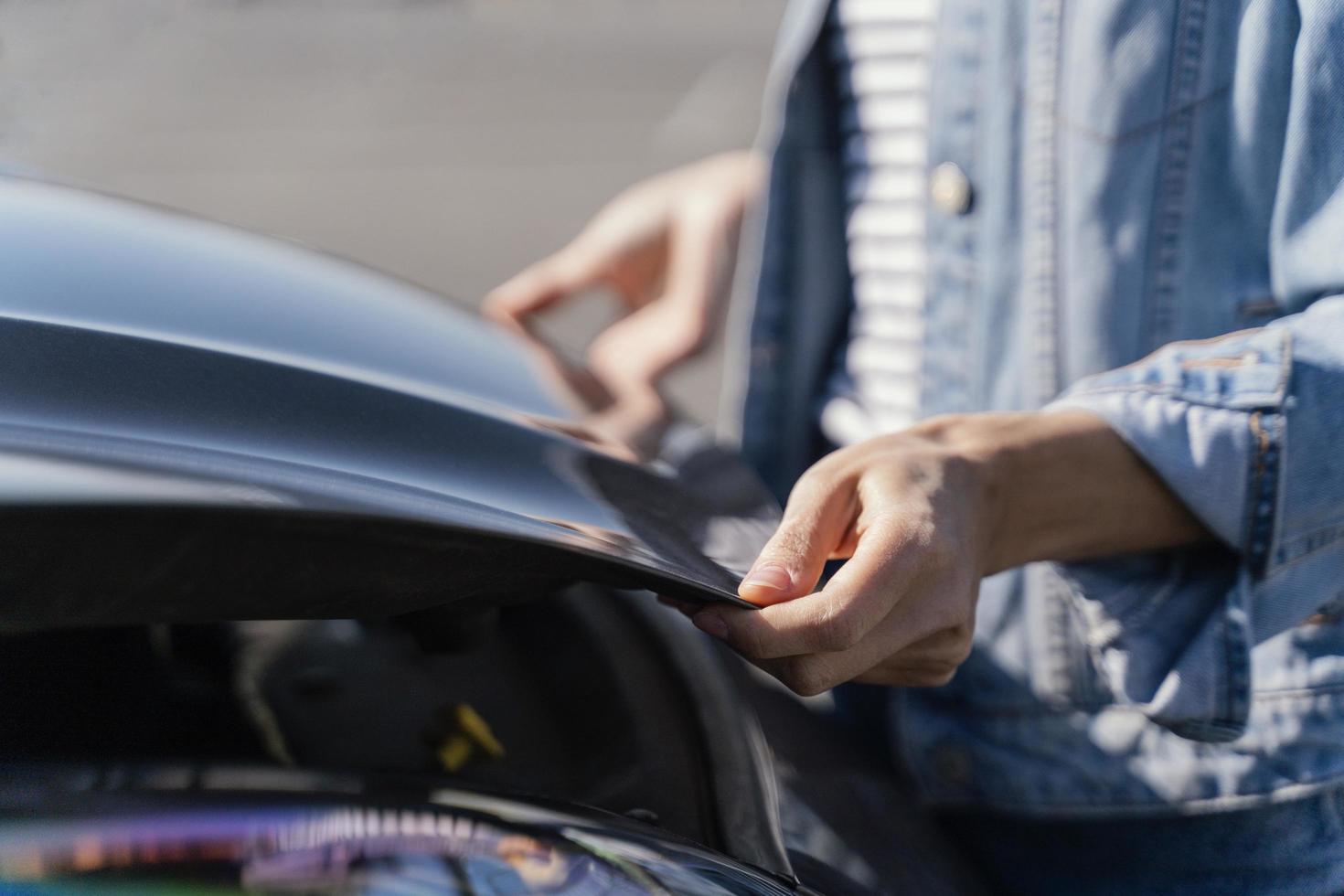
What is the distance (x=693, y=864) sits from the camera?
0.80 metres

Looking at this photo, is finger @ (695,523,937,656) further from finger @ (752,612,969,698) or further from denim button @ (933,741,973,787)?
denim button @ (933,741,973,787)

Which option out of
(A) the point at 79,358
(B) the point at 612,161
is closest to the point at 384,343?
(A) the point at 79,358

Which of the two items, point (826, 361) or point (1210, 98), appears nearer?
point (1210, 98)

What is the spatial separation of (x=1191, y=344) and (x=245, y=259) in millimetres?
918

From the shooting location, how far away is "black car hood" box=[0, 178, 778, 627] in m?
0.69

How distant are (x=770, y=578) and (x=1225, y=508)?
0.47 m

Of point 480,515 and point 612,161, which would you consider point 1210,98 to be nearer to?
point 480,515

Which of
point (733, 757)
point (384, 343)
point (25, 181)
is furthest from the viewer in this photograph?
point (25, 181)

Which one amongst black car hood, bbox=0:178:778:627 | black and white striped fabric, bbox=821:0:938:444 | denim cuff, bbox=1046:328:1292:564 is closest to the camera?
black car hood, bbox=0:178:778:627

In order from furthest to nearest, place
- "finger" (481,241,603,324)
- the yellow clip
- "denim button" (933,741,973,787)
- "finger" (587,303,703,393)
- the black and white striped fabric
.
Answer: "finger" (481,241,603,324) → "finger" (587,303,703,393) → the black and white striped fabric → "denim button" (933,741,973,787) → the yellow clip

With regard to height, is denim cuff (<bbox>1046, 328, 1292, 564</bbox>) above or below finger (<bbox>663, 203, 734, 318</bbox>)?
below

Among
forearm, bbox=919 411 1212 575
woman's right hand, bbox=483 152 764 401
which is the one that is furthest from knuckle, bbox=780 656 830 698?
woman's right hand, bbox=483 152 764 401

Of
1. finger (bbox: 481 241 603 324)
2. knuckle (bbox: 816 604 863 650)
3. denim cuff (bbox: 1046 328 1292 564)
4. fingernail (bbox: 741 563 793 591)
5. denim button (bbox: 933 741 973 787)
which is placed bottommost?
denim button (bbox: 933 741 973 787)

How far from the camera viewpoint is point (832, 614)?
847 millimetres
